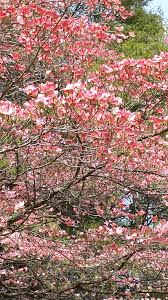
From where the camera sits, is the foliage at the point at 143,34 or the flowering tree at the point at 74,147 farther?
the foliage at the point at 143,34

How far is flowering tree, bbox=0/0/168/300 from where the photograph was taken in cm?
265

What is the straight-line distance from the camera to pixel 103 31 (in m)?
4.42

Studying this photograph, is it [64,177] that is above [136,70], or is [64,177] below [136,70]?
below

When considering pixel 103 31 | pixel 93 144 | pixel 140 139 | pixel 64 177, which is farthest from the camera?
pixel 103 31

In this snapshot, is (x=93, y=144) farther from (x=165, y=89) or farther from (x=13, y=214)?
(x=13, y=214)

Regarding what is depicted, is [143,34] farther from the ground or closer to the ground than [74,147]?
farther from the ground

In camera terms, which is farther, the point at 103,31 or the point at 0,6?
the point at 103,31

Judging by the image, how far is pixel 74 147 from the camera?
304cm

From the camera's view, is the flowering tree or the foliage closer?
the flowering tree

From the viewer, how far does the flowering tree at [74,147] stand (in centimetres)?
265

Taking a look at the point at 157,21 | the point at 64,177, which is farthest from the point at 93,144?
the point at 157,21

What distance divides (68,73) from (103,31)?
72 cm

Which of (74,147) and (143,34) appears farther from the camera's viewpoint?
(143,34)

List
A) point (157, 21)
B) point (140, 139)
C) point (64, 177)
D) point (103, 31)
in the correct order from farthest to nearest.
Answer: point (157, 21)
point (103, 31)
point (64, 177)
point (140, 139)
